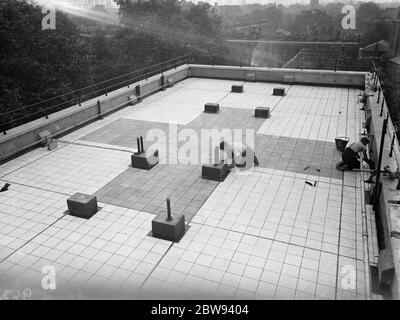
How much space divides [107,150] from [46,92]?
642 inches

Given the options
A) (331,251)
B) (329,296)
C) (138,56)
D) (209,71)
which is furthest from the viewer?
(138,56)

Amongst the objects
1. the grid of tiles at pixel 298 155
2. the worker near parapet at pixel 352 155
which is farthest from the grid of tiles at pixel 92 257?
the worker near parapet at pixel 352 155

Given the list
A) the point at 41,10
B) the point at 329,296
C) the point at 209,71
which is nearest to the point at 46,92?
the point at 41,10

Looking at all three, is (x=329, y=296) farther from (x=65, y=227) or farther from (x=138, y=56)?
(x=138, y=56)

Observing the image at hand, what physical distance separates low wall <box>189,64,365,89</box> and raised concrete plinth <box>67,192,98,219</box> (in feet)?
51.0

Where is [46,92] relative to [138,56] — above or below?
below

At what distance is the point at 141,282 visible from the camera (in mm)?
6984

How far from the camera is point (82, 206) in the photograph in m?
8.90

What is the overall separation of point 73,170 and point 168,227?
187 inches

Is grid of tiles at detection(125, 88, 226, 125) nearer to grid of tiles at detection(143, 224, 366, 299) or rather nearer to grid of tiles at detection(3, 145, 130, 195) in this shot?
grid of tiles at detection(3, 145, 130, 195)

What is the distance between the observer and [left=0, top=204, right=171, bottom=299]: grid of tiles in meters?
6.88

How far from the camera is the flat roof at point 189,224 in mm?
6941

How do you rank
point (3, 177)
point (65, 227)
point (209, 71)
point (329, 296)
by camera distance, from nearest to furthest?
point (329, 296)
point (65, 227)
point (3, 177)
point (209, 71)

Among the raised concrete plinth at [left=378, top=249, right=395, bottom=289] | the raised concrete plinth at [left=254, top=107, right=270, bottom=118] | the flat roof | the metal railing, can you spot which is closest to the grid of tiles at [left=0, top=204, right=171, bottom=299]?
the flat roof
